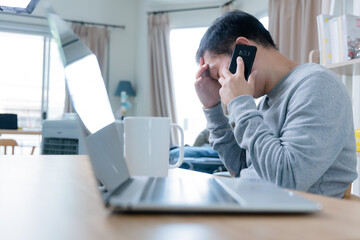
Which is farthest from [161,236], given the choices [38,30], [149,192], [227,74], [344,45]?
[38,30]

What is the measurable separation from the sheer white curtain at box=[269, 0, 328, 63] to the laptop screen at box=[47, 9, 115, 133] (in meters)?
3.06

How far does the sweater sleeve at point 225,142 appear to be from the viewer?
1177 millimetres

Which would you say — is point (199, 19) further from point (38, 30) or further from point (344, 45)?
point (344, 45)

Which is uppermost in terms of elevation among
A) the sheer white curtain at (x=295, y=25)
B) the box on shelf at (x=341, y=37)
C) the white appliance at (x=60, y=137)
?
the sheer white curtain at (x=295, y=25)

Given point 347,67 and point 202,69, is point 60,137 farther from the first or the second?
point 347,67

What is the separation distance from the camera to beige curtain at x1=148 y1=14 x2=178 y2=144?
5516mm

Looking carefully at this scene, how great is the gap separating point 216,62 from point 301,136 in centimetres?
43

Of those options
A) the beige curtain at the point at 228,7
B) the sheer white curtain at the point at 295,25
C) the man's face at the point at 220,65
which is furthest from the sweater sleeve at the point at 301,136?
the beige curtain at the point at 228,7

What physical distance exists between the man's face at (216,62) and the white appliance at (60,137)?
110 centimetres

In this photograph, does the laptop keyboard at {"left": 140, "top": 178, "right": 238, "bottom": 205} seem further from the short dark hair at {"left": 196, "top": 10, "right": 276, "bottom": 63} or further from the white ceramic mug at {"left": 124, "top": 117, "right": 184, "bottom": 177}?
the short dark hair at {"left": 196, "top": 10, "right": 276, "bottom": 63}

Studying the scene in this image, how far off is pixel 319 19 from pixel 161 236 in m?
2.19

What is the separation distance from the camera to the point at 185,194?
1.17 ft

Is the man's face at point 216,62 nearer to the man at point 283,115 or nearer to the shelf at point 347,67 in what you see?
the man at point 283,115

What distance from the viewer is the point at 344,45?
2.00 metres
